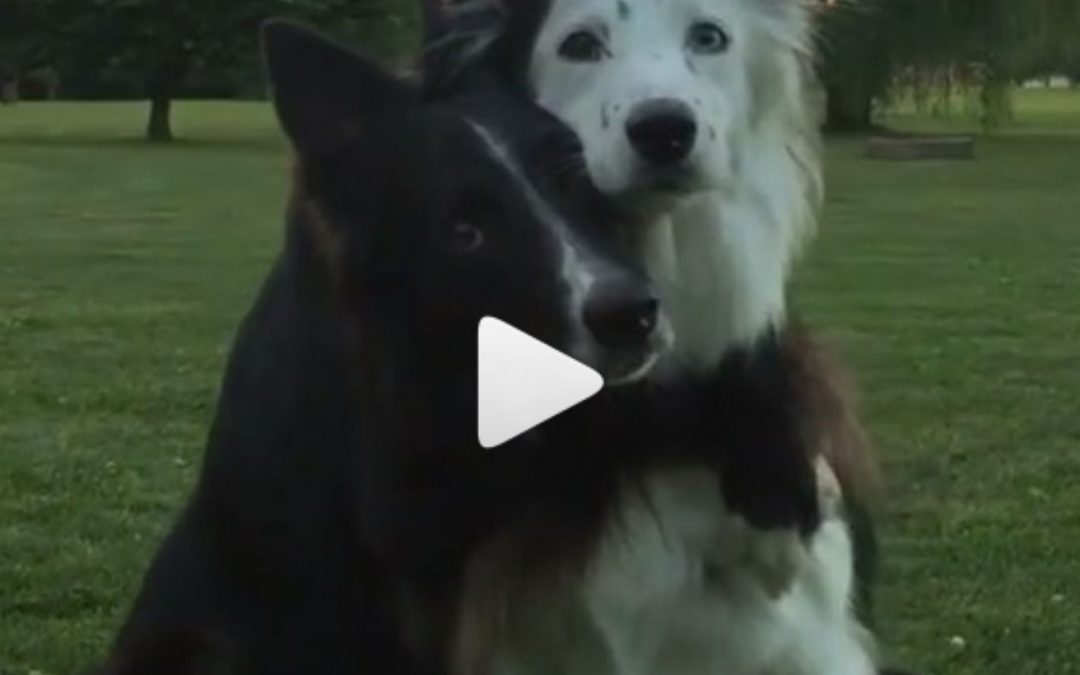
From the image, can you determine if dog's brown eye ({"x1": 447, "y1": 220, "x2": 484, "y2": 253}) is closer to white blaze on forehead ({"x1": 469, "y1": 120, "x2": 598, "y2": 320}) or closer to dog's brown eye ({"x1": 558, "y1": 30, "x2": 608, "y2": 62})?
white blaze on forehead ({"x1": 469, "y1": 120, "x2": 598, "y2": 320})

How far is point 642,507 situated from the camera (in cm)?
449

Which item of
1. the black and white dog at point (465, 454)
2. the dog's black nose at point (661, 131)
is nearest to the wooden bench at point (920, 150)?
the black and white dog at point (465, 454)

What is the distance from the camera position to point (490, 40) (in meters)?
4.39

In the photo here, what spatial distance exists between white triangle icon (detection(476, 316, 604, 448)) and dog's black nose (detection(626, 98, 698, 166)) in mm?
391

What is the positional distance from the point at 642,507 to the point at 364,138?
2.88 feet

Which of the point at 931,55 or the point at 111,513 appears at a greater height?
the point at 111,513

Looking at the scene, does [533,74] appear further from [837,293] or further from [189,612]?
[837,293]

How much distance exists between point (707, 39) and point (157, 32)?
138 feet

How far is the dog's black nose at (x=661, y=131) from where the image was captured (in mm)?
4129

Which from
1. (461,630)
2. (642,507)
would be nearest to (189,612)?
(461,630)

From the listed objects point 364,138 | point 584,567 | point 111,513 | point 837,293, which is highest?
point 364,138

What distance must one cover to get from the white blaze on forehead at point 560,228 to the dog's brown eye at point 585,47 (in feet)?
0.75

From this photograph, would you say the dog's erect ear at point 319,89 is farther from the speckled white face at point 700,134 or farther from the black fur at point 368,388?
the speckled white face at point 700,134

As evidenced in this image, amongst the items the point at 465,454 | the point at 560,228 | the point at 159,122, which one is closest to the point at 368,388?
the point at 465,454
